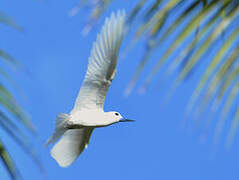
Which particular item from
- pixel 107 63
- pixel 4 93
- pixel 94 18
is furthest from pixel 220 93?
pixel 107 63

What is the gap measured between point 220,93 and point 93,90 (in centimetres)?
838

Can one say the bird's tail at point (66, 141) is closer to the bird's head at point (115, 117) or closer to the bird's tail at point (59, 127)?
the bird's tail at point (59, 127)

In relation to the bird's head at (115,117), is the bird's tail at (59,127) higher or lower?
lower

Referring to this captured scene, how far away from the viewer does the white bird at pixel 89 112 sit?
905 centimetres

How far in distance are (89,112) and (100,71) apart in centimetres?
95

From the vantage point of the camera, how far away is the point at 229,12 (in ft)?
4.69

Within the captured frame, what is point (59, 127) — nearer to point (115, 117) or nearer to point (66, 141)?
point (66, 141)

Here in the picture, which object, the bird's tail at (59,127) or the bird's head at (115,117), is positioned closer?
the bird's tail at (59,127)

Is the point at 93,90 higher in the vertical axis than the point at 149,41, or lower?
higher

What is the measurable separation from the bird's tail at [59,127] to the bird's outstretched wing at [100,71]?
1.20ft

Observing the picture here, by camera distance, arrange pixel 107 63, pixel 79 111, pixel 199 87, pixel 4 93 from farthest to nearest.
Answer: pixel 79 111, pixel 107 63, pixel 4 93, pixel 199 87

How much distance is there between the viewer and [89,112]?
385 inches

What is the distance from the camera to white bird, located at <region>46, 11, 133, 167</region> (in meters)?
9.05

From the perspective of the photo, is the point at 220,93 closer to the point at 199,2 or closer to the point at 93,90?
the point at 199,2
